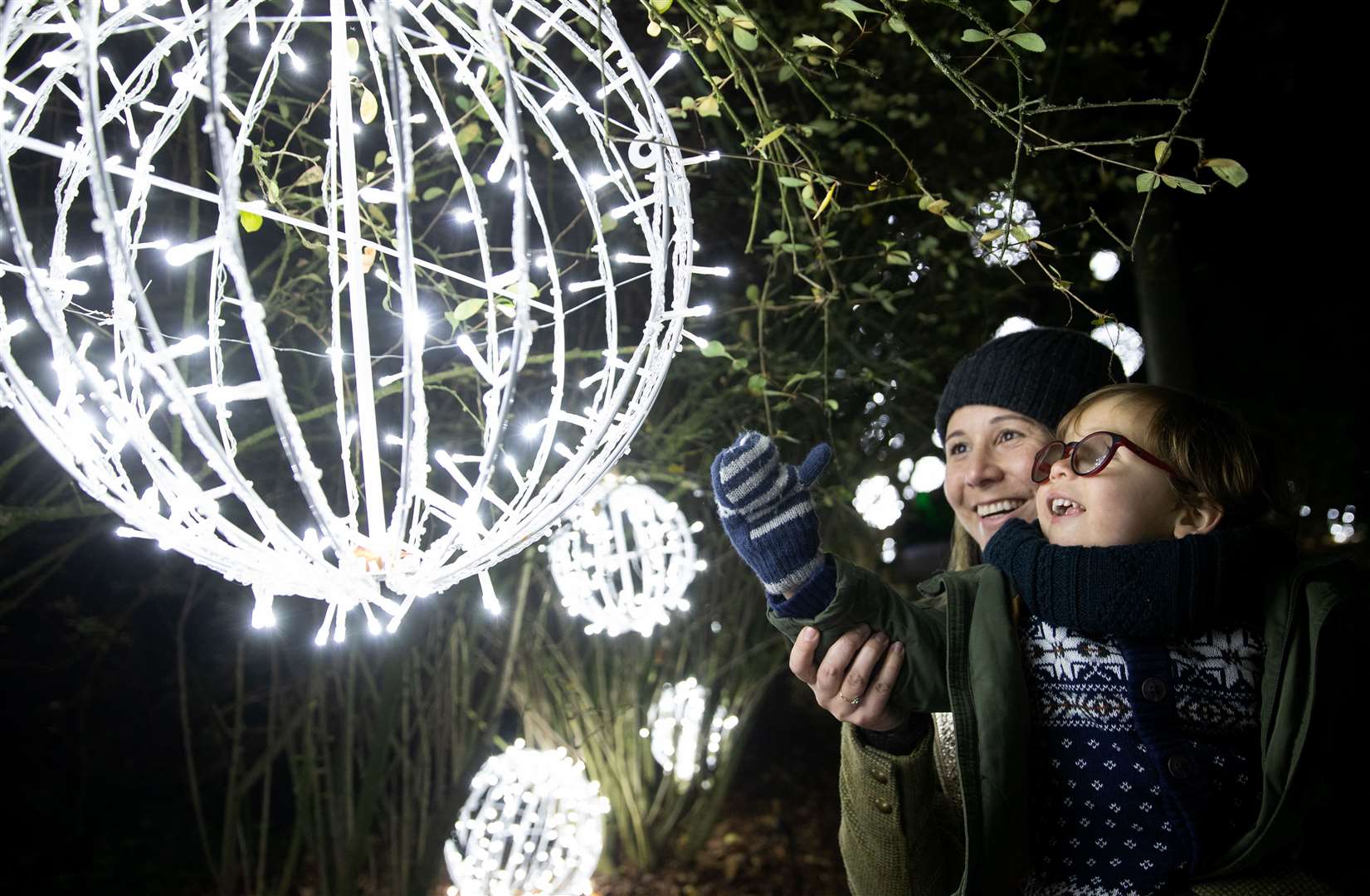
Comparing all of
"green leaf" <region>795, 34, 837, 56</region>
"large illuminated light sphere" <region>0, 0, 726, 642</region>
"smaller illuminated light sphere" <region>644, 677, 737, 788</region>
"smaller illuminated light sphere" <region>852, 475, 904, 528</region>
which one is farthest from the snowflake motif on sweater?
"smaller illuminated light sphere" <region>644, 677, 737, 788</region>

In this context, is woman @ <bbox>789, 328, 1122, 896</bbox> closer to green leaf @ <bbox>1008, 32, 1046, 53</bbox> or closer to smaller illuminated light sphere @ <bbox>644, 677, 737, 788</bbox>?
green leaf @ <bbox>1008, 32, 1046, 53</bbox>

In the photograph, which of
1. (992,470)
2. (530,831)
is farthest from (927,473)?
(992,470)

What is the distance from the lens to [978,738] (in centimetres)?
141

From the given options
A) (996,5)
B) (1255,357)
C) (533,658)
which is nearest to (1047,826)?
(533,658)

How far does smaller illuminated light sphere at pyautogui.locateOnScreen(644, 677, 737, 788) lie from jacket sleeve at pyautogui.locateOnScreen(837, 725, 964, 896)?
3.39 m

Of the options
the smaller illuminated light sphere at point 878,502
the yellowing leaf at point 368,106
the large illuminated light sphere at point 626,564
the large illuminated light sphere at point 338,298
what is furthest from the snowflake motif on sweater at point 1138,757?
the smaller illuminated light sphere at point 878,502

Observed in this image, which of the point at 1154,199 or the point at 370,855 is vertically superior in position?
the point at 1154,199

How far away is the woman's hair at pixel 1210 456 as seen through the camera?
5.10 feet

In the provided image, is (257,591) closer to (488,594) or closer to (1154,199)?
(488,594)

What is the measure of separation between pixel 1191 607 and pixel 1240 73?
14.6ft

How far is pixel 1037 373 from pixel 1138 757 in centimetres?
86

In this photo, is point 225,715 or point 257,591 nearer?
point 257,591

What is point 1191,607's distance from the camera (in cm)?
138

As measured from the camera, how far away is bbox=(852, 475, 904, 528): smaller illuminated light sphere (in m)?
4.93
